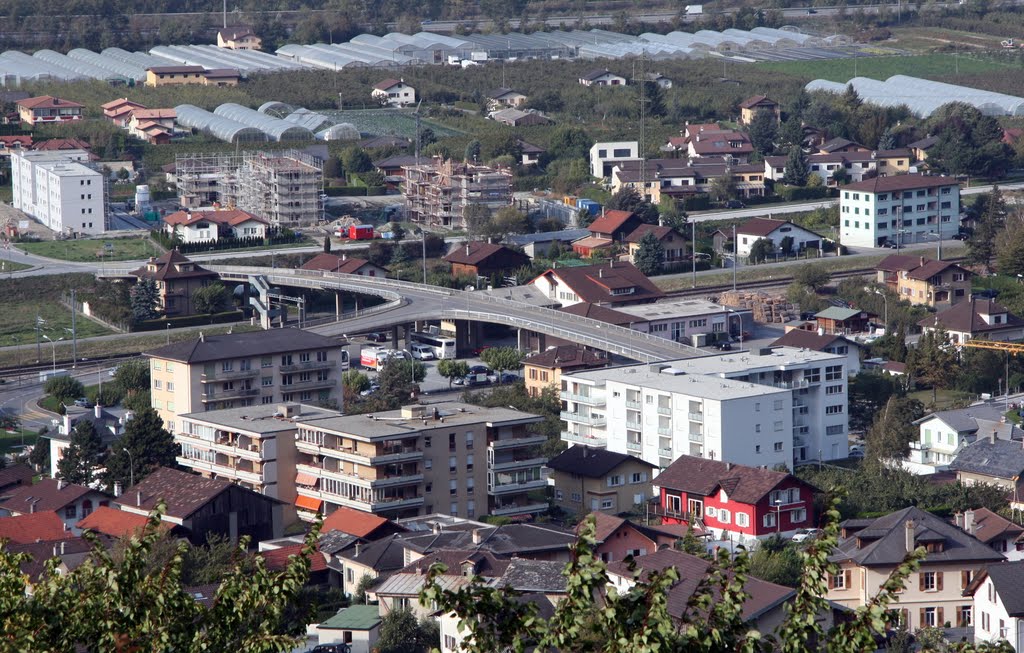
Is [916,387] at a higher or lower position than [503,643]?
lower

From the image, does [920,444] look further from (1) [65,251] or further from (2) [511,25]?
(2) [511,25]

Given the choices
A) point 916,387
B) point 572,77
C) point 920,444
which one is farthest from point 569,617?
point 572,77

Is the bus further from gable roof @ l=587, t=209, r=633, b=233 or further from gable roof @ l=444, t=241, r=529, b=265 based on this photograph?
gable roof @ l=587, t=209, r=633, b=233

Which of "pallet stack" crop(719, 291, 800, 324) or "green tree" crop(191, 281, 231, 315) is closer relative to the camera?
"pallet stack" crop(719, 291, 800, 324)

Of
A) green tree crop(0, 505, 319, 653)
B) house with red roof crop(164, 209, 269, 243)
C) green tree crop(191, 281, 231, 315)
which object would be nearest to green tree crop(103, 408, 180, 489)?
green tree crop(191, 281, 231, 315)

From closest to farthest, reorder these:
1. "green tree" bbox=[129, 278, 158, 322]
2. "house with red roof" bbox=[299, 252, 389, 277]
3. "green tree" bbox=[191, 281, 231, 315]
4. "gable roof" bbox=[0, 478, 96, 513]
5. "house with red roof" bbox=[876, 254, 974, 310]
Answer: "gable roof" bbox=[0, 478, 96, 513] < "green tree" bbox=[129, 278, 158, 322] < "green tree" bbox=[191, 281, 231, 315] < "house with red roof" bbox=[876, 254, 974, 310] < "house with red roof" bbox=[299, 252, 389, 277]

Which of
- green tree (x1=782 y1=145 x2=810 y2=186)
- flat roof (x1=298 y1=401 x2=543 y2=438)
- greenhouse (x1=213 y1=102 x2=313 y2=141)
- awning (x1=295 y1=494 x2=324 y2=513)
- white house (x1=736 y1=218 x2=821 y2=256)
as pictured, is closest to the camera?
flat roof (x1=298 y1=401 x2=543 y2=438)

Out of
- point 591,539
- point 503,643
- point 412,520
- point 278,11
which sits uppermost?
point 278,11
